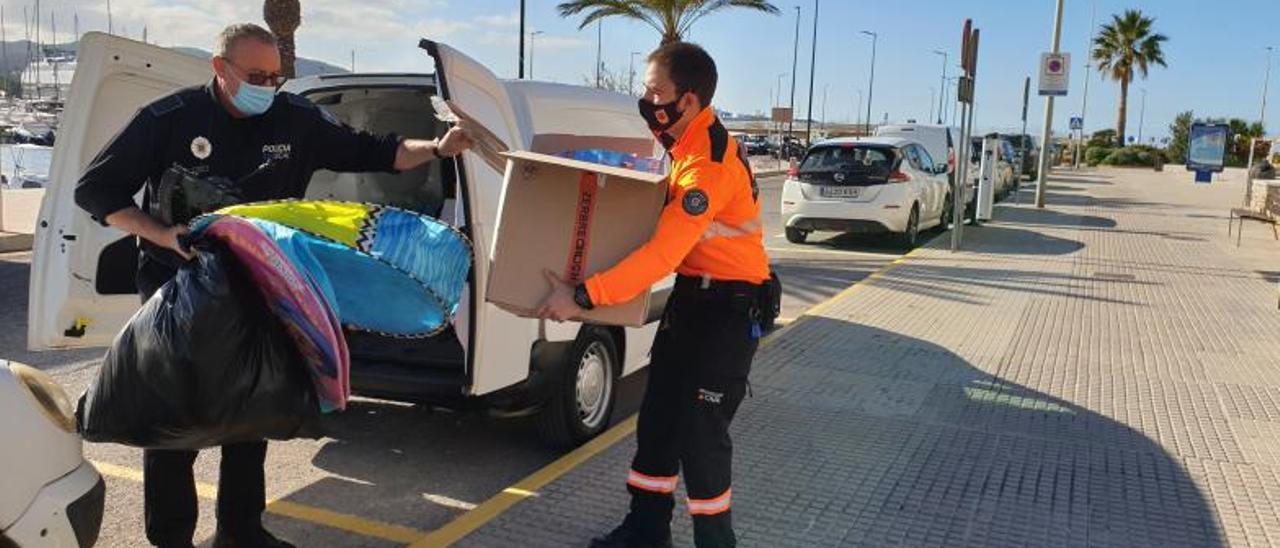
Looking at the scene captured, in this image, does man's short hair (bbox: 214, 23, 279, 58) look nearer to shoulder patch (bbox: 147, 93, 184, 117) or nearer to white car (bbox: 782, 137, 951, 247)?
shoulder patch (bbox: 147, 93, 184, 117)

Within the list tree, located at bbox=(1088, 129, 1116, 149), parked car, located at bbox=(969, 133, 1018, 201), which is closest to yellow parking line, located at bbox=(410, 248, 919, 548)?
parked car, located at bbox=(969, 133, 1018, 201)

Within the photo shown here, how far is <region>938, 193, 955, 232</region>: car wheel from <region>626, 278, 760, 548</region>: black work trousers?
1387 centimetres

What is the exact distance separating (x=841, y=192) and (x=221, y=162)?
451 inches

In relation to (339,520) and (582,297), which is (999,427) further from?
(339,520)

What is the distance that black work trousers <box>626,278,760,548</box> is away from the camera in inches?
125

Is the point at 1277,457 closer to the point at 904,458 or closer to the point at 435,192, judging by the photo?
the point at 904,458

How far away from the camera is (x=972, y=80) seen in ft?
44.4

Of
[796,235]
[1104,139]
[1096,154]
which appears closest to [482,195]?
[796,235]

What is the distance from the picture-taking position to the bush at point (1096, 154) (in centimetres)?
6744

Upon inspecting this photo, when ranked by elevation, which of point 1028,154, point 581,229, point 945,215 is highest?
point 1028,154

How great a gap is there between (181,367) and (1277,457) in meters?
4.93

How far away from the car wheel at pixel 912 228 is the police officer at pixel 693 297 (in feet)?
37.3

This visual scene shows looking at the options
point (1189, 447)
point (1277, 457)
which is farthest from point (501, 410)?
point (1277, 457)

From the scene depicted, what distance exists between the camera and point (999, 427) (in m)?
5.23
